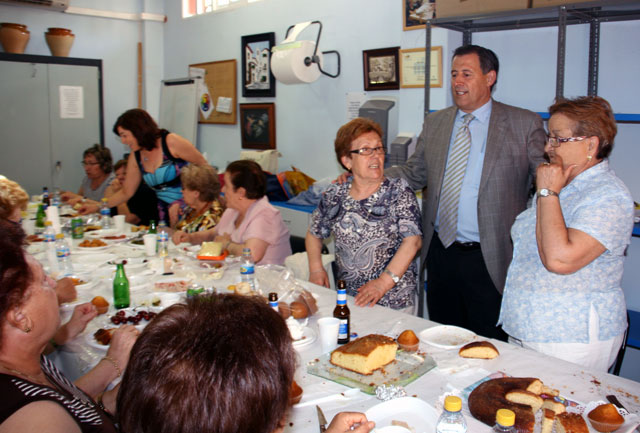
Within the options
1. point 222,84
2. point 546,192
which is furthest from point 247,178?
point 222,84

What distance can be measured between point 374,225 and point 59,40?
5.51 metres

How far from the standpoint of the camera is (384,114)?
4.19 metres

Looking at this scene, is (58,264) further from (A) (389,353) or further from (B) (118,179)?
(B) (118,179)

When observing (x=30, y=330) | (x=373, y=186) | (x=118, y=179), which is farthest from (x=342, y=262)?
(x=118, y=179)

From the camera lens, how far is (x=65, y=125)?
6594mm

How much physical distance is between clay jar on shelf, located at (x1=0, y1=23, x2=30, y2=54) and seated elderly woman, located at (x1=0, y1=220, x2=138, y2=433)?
5750 millimetres

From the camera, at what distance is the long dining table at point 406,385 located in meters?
1.54

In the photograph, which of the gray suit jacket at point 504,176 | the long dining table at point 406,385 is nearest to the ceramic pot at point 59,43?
the long dining table at point 406,385

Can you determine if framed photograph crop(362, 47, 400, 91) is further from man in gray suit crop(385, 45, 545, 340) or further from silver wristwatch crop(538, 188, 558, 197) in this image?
silver wristwatch crop(538, 188, 558, 197)

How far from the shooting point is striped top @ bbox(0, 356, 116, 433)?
1.12m

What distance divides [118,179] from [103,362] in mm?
3736

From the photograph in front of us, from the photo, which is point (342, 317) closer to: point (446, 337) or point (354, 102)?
point (446, 337)

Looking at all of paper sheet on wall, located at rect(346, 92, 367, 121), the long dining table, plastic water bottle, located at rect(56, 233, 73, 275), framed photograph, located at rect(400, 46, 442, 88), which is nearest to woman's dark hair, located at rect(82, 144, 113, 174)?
paper sheet on wall, located at rect(346, 92, 367, 121)

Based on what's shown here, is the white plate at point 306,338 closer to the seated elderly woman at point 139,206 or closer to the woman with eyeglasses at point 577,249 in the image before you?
the woman with eyeglasses at point 577,249
